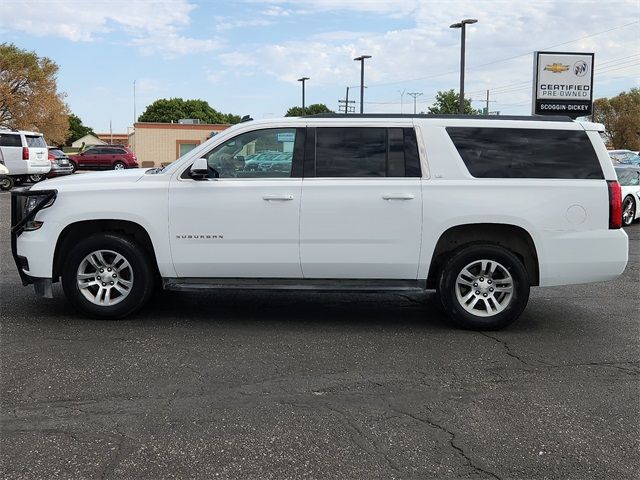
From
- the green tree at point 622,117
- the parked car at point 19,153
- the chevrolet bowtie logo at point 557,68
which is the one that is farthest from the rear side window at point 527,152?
the green tree at point 622,117

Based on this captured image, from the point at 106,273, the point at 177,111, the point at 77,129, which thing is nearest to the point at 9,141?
the point at 106,273

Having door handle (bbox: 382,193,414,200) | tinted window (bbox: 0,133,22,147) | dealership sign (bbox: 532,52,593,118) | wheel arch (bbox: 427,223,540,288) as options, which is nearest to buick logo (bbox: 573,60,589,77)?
dealership sign (bbox: 532,52,593,118)

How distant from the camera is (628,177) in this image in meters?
15.4

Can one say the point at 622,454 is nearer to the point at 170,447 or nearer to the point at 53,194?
the point at 170,447

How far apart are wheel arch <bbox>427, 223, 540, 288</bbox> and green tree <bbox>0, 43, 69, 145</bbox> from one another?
163ft

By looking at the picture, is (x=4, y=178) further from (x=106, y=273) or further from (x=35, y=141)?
(x=106, y=273)

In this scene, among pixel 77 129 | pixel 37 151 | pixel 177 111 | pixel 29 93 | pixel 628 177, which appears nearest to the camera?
pixel 628 177

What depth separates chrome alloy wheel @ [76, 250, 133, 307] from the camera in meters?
6.16

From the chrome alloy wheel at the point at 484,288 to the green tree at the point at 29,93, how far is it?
1969 inches

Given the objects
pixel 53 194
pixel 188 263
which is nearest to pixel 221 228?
pixel 188 263

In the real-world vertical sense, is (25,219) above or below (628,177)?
below

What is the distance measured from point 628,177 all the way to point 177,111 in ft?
286

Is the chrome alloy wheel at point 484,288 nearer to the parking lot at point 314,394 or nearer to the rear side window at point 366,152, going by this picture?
the parking lot at point 314,394

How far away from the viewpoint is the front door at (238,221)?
19.5 ft
